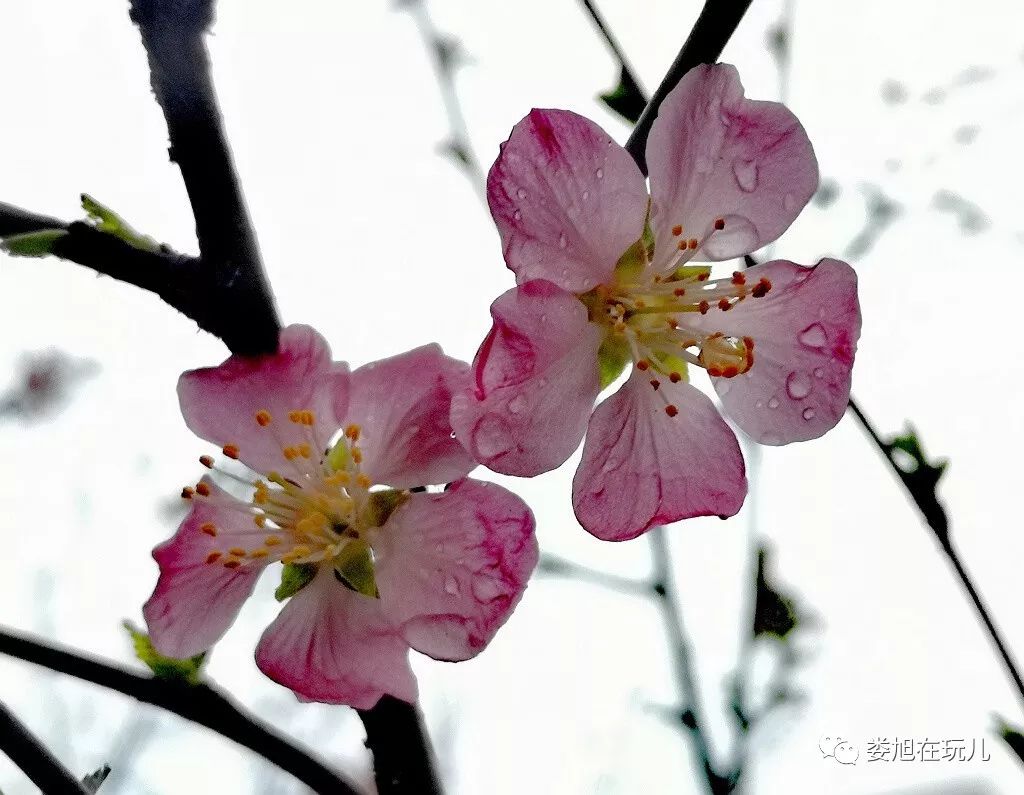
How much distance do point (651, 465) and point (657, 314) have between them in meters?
0.15

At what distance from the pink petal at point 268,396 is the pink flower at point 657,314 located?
5.0 inches

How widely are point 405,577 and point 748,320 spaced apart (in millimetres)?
359

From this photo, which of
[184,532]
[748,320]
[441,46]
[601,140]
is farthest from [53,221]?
[441,46]

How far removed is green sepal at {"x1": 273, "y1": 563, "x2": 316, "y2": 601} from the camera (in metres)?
0.72

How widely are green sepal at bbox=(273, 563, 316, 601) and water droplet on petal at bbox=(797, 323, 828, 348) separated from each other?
0.45 meters

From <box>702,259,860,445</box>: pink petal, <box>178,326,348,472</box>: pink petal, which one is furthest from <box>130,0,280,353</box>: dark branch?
<box>702,259,860,445</box>: pink petal

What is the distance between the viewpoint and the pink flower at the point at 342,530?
593 mm

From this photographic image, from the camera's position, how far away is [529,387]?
1.99 ft

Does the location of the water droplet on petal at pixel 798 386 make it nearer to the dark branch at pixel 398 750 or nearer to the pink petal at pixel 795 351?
the pink petal at pixel 795 351

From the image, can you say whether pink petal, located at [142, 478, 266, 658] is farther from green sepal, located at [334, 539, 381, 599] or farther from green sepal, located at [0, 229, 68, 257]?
green sepal, located at [0, 229, 68, 257]

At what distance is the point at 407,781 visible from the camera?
637mm

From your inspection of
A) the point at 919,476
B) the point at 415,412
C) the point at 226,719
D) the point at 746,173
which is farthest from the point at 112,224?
the point at 919,476

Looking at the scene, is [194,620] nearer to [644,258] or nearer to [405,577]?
[405,577]

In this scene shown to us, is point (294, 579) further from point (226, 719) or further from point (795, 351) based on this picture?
point (795, 351)
